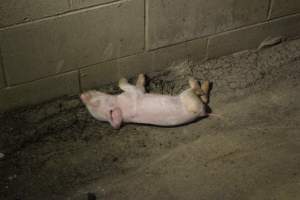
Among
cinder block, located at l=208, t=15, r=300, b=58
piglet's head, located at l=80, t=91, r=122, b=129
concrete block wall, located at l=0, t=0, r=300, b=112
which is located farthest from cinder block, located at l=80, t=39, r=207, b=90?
piglet's head, located at l=80, t=91, r=122, b=129

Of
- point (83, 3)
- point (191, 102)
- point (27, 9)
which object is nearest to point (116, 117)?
point (191, 102)

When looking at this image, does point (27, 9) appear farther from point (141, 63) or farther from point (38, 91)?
point (141, 63)

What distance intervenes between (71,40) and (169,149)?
103 cm

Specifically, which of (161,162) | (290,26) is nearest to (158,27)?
(161,162)

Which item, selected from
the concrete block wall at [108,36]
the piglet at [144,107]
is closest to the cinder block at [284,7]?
the concrete block wall at [108,36]

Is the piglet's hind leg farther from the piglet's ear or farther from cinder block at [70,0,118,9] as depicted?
cinder block at [70,0,118,9]

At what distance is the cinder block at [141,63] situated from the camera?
411 cm

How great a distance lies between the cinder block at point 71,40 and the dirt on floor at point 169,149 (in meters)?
0.34

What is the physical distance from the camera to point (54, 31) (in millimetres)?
3703

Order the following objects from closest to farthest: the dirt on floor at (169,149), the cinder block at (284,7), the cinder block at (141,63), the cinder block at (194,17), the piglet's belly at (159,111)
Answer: the dirt on floor at (169,149) < the piglet's belly at (159,111) < the cinder block at (194,17) < the cinder block at (141,63) < the cinder block at (284,7)

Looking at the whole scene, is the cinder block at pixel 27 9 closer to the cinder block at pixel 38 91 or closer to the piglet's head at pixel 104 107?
the cinder block at pixel 38 91

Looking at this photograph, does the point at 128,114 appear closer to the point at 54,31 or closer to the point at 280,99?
the point at 54,31

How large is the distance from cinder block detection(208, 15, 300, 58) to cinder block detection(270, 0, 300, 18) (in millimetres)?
56

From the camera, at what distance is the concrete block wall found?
143 inches
